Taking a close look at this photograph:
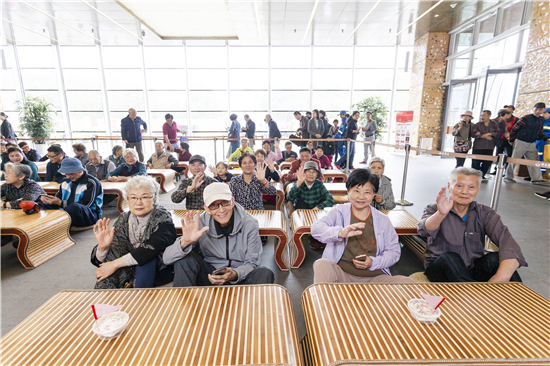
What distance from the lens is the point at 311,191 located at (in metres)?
3.46

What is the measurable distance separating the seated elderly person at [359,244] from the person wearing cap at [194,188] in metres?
1.76

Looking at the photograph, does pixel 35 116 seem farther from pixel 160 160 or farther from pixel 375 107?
pixel 375 107

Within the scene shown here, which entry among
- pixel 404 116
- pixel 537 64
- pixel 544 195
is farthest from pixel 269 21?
pixel 544 195

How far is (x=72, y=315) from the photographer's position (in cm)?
131

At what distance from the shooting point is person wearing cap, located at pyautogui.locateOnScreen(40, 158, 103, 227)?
357cm

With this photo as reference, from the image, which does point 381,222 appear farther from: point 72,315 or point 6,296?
point 6,296

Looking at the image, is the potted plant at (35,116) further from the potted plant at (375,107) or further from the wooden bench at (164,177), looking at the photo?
the potted plant at (375,107)

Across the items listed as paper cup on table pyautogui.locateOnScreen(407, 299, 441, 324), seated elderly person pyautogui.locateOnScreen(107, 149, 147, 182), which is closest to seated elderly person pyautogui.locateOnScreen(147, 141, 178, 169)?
seated elderly person pyautogui.locateOnScreen(107, 149, 147, 182)

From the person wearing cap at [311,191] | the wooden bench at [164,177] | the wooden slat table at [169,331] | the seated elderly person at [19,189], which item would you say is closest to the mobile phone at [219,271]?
the wooden slat table at [169,331]

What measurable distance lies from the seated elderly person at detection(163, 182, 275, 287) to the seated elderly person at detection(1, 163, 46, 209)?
2970 mm

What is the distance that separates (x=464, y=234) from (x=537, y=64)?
6.62 metres

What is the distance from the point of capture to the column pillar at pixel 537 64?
5664mm

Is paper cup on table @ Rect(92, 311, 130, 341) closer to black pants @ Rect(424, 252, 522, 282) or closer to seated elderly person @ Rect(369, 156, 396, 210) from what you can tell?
black pants @ Rect(424, 252, 522, 282)

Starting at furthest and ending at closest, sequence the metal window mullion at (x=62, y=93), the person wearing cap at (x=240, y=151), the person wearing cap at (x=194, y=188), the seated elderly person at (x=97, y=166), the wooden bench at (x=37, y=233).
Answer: the metal window mullion at (x=62, y=93)
the person wearing cap at (x=240, y=151)
the seated elderly person at (x=97, y=166)
the person wearing cap at (x=194, y=188)
the wooden bench at (x=37, y=233)
